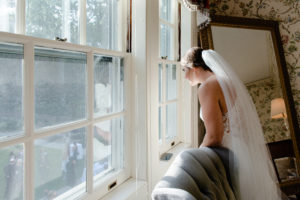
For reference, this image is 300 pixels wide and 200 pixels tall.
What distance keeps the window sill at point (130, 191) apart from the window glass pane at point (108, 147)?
10 centimetres

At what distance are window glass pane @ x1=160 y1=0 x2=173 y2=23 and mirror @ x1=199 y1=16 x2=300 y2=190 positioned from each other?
611 mm

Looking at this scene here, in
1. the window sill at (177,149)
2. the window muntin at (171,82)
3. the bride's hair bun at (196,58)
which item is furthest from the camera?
the window muntin at (171,82)

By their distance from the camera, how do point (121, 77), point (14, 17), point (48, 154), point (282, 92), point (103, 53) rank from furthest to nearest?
point (282, 92), point (121, 77), point (103, 53), point (48, 154), point (14, 17)

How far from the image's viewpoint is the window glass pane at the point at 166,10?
1.84 metres

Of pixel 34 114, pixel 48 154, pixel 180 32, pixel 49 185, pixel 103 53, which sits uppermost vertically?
pixel 180 32

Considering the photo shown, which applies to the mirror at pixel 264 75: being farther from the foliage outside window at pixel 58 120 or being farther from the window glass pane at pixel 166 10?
the foliage outside window at pixel 58 120

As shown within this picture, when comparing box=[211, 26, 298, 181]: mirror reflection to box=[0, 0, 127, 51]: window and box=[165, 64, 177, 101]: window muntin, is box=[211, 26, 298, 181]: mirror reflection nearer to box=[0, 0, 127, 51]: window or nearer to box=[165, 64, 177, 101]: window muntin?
box=[165, 64, 177, 101]: window muntin

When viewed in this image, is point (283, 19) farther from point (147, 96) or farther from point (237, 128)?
point (147, 96)

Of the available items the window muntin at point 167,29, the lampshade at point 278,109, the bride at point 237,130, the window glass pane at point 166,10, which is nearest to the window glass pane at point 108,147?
the bride at point 237,130

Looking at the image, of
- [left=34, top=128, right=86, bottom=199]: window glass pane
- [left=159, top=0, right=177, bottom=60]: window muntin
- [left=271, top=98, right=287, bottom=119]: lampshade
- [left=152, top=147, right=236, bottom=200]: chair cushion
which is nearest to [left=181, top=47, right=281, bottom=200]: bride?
[left=152, top=147, right=236, bottom=200]: chair cushion

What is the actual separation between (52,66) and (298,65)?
256cm

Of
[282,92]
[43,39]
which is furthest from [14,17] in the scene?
[282,92]

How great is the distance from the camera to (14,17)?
2.35 ft

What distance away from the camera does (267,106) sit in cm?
231
